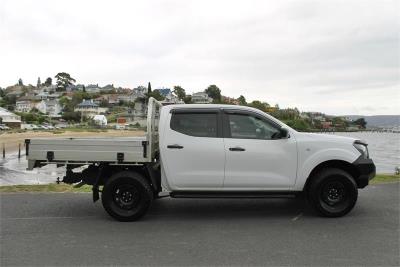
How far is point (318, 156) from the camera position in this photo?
702 centimetres

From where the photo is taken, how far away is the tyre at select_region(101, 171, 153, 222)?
6.98 meters

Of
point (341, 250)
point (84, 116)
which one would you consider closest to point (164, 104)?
point (341, 250)

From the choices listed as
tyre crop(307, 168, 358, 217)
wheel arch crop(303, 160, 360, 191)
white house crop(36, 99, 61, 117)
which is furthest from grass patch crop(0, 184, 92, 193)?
white house crop(36, 99, 61, 117)

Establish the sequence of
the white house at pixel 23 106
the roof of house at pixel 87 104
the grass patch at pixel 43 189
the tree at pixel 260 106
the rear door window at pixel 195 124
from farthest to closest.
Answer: the white house at pixel 23 106 < the roof of house at pixel 87 104 < the tree at pixel 260 106 < the grass patch at pixel 43 189 < the rear door window at pixel 195 124

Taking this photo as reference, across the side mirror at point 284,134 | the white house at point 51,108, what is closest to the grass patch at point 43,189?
the side mirror at point 284,134

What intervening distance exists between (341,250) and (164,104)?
3912 mm

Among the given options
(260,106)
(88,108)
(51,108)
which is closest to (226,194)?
(260,106)

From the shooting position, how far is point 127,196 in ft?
23.3

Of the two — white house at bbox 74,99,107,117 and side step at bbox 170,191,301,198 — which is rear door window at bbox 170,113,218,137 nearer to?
side step at bbox 170,191,301,198

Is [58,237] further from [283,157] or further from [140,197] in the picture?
[283,157]

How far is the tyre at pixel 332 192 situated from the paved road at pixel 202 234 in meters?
0.18

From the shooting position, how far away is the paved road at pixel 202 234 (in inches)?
209

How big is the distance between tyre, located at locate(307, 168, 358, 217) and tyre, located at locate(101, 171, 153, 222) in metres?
2.60

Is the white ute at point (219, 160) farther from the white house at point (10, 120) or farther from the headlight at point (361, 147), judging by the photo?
the white house at point (10, 120)
